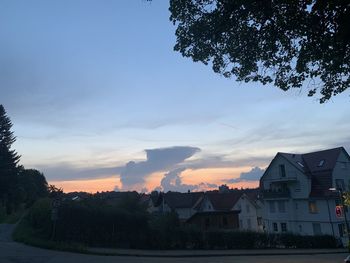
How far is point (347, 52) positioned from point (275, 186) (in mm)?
45783

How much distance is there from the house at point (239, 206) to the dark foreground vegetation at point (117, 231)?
3234cm

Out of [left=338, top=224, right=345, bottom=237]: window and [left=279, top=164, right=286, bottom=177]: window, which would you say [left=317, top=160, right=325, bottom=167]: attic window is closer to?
[left=279, top=164, right=286, bottom=177]: window

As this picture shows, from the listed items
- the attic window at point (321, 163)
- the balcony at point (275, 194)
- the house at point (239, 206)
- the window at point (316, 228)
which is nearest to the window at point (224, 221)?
the house at point (239, 206)

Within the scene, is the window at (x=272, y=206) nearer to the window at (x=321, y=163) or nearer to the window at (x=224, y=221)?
the window at (x=321, y=163)

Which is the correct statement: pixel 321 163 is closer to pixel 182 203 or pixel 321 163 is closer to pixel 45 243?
pixel 182 203

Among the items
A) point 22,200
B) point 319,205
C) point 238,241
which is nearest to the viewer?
point 238,241

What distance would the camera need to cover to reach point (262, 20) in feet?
36.5

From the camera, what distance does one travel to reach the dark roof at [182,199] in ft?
237

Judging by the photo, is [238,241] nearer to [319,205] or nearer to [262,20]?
[319,205]

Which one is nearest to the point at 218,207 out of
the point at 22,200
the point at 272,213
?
the point at 272,213

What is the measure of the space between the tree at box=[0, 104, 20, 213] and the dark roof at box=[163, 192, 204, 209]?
2550 centimetres

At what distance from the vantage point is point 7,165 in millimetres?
63969

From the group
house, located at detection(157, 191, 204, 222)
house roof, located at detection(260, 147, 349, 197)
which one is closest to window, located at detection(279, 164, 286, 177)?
house roof, located at detection(260, 147, 349, 197)

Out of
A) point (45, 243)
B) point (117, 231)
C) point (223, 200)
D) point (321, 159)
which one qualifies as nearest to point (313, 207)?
point (321, 159)
